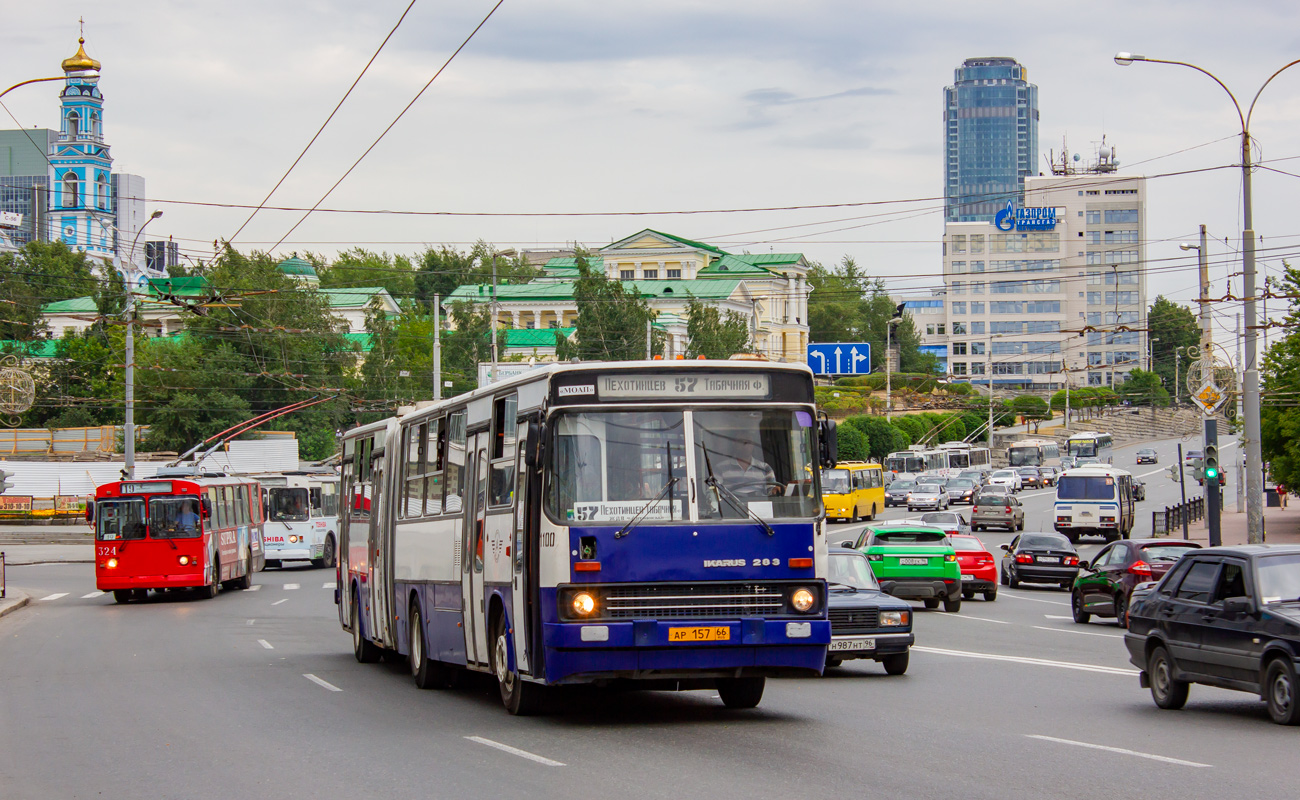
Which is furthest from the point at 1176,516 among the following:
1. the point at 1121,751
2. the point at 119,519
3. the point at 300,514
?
the point at 1121,751

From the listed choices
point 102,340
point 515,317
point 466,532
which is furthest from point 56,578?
point 515,317

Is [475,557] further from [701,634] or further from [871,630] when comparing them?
[871,630]

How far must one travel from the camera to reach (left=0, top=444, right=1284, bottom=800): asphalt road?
962cm

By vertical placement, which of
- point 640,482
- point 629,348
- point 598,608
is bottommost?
point 598,608

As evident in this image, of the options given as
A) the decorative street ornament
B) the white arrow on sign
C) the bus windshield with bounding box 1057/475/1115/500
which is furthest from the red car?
the decorative street ornament

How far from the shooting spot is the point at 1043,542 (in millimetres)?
38250

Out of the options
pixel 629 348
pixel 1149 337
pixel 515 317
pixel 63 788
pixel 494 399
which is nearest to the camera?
pixel 63 788

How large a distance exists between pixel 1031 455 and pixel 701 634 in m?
103

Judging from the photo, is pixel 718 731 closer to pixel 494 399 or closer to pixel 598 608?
pixel 598 608

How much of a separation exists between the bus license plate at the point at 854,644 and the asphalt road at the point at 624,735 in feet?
1.26

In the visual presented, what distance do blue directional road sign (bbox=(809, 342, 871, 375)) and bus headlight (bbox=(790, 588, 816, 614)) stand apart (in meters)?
34.4

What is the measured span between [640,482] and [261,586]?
31141 mm

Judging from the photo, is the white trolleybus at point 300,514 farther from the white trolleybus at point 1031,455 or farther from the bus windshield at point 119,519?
the white trolleybus at point 1031,455

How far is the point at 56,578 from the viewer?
4391 centimetres
